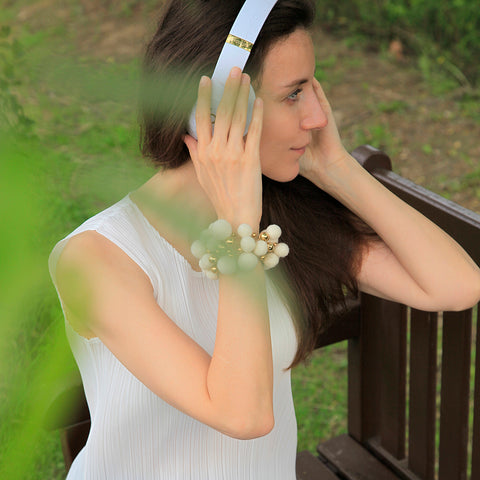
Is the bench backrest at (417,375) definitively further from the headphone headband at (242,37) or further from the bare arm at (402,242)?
the headphone headband at (242,37)

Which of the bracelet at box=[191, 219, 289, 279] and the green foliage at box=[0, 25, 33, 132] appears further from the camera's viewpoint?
the bracelet at box=[191, 219, 289, 279]

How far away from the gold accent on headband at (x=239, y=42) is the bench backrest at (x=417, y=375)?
2.55ft

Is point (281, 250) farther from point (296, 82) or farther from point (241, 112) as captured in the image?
point (296, 82)

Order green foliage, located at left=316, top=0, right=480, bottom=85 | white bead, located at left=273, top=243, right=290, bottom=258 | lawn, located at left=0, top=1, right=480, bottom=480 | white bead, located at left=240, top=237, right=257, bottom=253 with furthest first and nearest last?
green foliage, located at left=316, top=0, right=480, bottom=85
white bead, located at left=273, top=243, right=290, bottom=258
white bead, located at left=240, top=237, right=257, bottom=253
lawn, located at left=0, top=1, right=480, bottom=480

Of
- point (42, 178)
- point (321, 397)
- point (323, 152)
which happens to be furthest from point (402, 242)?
point (321, 397)

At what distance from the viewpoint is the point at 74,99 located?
12.6 inches

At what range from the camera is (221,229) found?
1188 mm

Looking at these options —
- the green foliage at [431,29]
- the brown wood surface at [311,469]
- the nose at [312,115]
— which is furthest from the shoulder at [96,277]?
the green foliage at [431,29]

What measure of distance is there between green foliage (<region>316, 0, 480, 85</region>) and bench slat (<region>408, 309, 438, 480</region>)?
3.84 meters

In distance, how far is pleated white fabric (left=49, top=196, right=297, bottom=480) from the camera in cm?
158

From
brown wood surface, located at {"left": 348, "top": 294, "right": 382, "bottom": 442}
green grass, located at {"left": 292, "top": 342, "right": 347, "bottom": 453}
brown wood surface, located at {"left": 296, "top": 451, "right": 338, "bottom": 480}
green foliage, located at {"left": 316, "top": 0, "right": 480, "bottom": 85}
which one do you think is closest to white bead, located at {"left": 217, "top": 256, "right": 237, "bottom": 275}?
brown wood surface, located at {"left": 348, "top": 294, "right": 382, "bottom": 442}

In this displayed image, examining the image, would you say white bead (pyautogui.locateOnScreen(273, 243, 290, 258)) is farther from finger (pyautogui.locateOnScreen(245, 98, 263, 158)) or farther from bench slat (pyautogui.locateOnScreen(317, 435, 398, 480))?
bench slat (pyautogui.locateOnScreen(317, 435, 398, 480))

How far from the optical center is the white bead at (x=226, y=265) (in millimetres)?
1194

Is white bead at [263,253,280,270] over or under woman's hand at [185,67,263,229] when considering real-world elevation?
under
